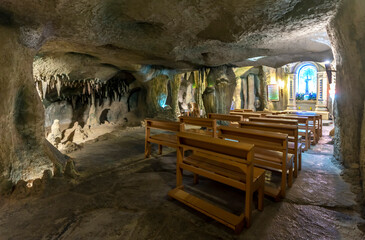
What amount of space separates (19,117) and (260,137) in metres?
3.60

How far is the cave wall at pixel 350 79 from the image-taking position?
289cm

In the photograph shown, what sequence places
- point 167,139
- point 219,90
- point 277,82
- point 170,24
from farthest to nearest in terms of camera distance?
1. point 277,82
2. point 219,90
3. point 167,139
4. point 170,24

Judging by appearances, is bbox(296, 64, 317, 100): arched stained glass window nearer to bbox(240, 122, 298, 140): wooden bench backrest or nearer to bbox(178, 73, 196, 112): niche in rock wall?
bbox(178, 73, 196, 112): niche in rock wall

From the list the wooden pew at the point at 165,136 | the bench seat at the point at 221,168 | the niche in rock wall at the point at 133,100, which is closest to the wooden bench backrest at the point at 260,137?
the bench seat at the point at 221,168

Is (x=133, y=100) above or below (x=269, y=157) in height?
above

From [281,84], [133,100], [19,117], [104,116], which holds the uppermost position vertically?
[281,84]

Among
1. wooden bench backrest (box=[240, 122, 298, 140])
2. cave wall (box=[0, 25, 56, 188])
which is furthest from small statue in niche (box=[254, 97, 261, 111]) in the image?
cave wall (box=[0, 25, 56, 188])

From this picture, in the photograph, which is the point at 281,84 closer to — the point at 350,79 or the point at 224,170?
the point at 350,79

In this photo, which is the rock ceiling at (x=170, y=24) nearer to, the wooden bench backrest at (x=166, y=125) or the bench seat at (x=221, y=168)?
the wooden bench backrest at (x=166, y=125)

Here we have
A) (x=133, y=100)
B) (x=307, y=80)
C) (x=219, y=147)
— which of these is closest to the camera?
(x=219, y=147)

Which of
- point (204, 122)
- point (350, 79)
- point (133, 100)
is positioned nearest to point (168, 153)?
point (204, 122)

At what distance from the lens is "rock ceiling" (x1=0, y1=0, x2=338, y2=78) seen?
105 inches

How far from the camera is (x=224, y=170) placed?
210 centimetres


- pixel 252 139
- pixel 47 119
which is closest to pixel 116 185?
pixel 252 139
